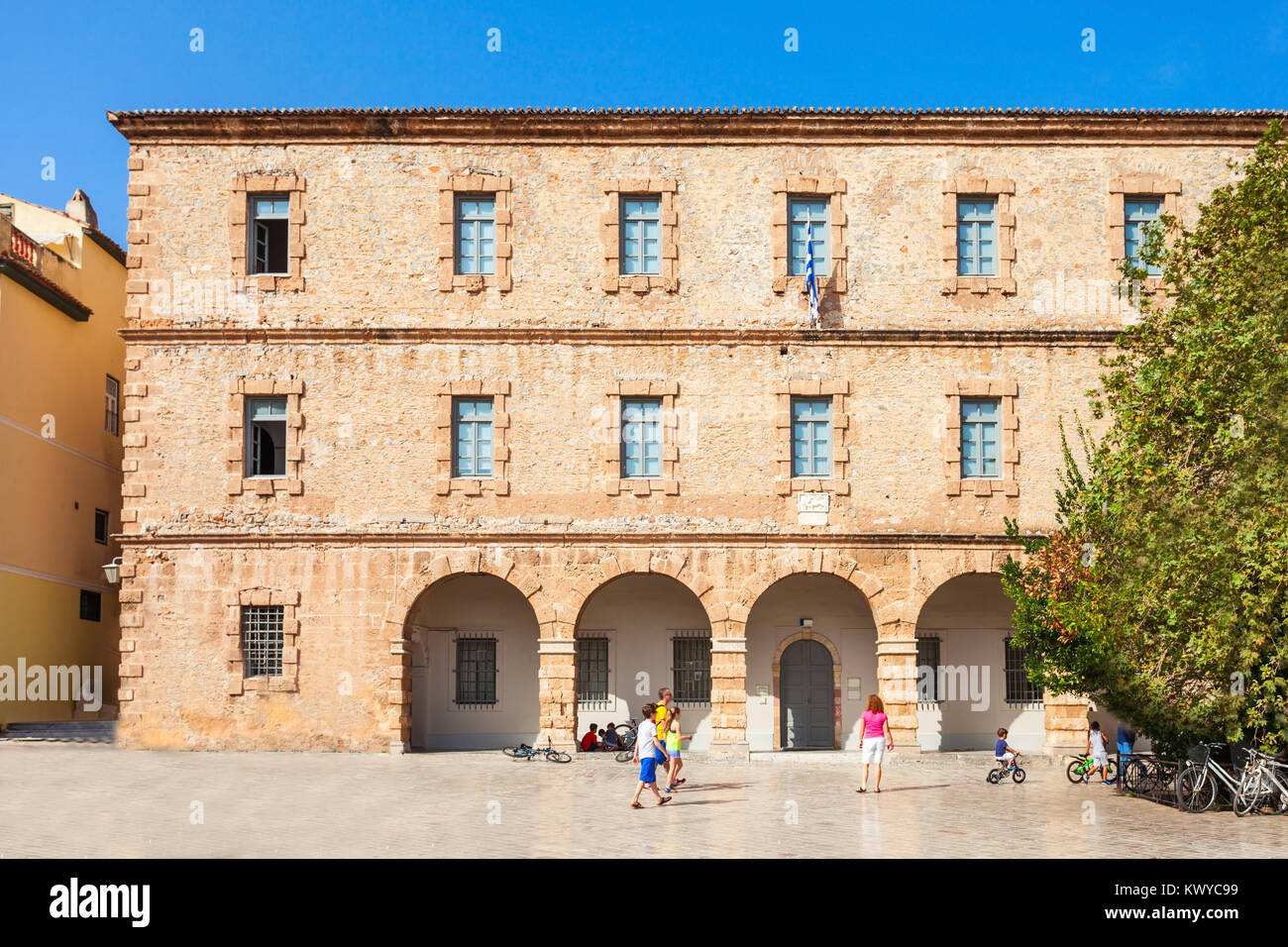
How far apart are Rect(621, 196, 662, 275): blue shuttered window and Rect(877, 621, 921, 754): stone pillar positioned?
331 inches

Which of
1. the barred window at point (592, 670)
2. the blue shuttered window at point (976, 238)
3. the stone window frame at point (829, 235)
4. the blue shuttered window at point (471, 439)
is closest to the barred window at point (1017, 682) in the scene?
the blue shuttered window at point (976, 238)

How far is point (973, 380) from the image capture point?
26.2 meters

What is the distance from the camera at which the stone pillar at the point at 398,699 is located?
25.4 m

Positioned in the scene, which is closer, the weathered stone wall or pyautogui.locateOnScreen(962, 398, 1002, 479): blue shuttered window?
pyautogui.locateOnScreen(962, 398, 1002, 479): blue shuttered window

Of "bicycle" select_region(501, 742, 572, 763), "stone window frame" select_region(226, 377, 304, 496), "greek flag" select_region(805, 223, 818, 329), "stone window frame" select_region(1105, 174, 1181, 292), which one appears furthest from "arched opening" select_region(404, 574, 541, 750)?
"stone window frame" select_region(1105, 174, 1181, 292)

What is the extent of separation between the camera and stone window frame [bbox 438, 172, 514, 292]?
86.8 ft

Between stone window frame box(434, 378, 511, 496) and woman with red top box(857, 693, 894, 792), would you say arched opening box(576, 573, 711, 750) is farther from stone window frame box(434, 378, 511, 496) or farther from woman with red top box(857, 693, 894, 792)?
woman with red top box(857, 693, 894, 792)

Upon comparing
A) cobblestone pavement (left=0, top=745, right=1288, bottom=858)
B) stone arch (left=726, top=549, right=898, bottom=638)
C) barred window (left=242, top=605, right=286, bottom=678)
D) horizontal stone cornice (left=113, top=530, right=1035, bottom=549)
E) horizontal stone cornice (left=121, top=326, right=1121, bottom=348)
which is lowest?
cobblestone pavement (left=0, top=745, right=1288, bottom=858)

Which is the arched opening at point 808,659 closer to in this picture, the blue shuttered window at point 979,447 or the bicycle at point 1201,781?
the blue shuttered window at point 979,447

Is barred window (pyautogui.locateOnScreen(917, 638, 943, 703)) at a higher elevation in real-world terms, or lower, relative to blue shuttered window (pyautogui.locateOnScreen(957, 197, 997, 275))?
lower

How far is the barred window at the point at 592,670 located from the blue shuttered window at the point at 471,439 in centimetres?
478

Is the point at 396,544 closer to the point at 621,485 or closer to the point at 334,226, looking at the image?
the point at 621,485

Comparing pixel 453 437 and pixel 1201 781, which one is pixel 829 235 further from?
pixel 1201 781

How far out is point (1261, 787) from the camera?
1728 cm
